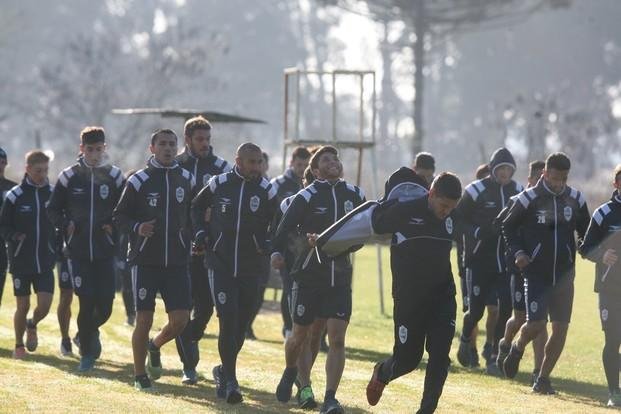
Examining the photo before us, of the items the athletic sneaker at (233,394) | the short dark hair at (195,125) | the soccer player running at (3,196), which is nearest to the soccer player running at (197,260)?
the short dark hair at (195,125)

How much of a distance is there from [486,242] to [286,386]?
4.01m

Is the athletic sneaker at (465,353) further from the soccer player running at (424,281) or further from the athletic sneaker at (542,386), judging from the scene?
the soccer player running at (424,281)

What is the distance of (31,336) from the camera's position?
1515 centimetres

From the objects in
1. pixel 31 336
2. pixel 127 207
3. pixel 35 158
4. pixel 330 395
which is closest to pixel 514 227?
pixel 330 395

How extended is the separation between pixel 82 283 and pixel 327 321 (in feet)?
9.66

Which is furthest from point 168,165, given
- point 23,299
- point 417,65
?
point 417,65

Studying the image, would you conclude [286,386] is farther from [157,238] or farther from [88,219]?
[88,219]

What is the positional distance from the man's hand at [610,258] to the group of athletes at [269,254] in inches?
0.7

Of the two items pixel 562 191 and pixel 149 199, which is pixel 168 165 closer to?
pixel 149 199

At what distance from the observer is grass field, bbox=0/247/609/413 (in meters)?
11.4

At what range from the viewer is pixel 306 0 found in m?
103

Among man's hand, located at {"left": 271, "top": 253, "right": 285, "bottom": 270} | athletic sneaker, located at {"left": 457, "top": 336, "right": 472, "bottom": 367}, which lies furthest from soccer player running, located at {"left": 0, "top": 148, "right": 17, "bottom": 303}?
athletic sneaker, located at {"left": 457, "top": 336, "right": 472, "bottom": 367}

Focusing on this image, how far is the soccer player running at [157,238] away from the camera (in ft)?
39.8

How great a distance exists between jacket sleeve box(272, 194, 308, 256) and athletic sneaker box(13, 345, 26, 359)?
4124 mm
